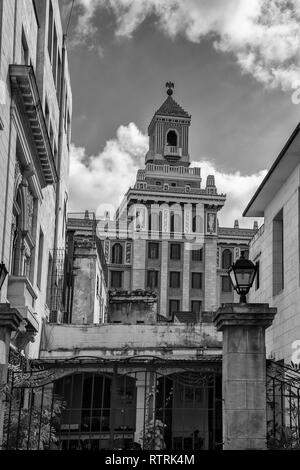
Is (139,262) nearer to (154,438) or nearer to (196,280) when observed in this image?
(196,280)

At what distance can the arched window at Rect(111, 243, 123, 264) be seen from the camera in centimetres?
7525

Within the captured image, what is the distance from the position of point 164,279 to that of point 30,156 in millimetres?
52023

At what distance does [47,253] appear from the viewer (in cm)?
2938

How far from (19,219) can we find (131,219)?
53.0 metres

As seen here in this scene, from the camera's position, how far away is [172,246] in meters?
75.6

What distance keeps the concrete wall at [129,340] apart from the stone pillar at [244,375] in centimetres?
1835

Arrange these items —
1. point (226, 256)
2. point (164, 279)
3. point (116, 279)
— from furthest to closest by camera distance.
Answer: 1. point (226, 256)
2. point (116, 279)
3. point (164, 279)

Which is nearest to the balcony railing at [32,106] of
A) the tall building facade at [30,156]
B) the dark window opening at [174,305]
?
the tall building facade at [30,156]

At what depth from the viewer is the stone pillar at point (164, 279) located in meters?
72.9

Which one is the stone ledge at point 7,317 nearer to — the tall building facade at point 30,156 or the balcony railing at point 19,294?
the tall building facade at point 30,156

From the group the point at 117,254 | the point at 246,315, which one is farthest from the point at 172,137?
the point at 246,315

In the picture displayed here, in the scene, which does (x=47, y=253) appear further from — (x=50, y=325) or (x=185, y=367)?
(x=185, y=367)

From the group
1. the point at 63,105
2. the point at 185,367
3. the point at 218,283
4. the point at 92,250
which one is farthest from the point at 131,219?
the point at 185,367
